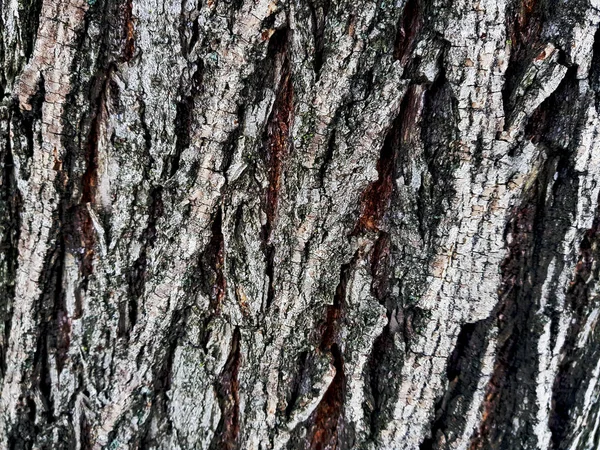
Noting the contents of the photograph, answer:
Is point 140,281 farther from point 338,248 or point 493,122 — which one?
point 493,122

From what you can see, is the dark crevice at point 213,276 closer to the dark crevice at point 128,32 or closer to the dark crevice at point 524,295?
the dark crevice at point 128,32

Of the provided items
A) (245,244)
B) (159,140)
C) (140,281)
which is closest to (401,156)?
(245,244)

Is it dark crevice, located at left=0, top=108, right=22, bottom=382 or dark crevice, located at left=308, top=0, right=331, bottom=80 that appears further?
dark crevice, located at left=0, top=108, right=22, bottom=382

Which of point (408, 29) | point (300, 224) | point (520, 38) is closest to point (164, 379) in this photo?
point (300, 224)

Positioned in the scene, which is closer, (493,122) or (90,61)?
(493,122)

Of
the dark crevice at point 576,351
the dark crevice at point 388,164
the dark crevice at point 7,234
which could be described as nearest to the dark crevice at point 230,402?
the dark crevice at point 388,164

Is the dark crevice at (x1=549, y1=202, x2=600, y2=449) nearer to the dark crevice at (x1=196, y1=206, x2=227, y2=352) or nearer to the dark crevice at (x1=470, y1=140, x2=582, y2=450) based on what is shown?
the dark crevice at (x1=470, y1=140, x2=582, y2=450)

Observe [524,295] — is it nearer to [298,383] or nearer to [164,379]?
[298,383]

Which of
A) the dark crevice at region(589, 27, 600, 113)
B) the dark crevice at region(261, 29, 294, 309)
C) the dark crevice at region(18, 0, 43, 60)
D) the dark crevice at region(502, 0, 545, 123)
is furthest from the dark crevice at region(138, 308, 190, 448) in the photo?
the dark crevice at region(589, 27, 600, 113)
